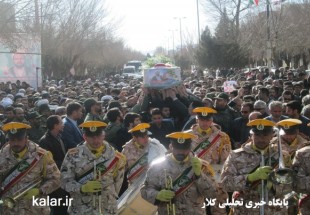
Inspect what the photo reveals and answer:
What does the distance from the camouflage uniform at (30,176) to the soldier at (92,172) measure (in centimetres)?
33

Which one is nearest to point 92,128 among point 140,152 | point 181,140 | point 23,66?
point 181,140

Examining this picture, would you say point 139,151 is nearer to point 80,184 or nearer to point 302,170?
point 80,184

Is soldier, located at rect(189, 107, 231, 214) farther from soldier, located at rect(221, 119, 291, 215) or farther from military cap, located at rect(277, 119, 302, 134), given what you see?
soldier, located at rect(221, 119, 291, 215)

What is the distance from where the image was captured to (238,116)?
453 inches

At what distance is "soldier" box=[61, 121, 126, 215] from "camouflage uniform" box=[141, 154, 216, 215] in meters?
0.54

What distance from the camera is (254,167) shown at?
19.2 feet

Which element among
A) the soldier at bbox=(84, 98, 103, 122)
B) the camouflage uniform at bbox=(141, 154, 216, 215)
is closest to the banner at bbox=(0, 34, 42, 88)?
the soldier at bbox=(84, 98, 103, 122)

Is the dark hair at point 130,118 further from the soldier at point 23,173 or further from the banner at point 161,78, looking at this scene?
the soldier at point 23,173

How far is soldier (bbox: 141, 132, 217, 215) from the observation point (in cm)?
588

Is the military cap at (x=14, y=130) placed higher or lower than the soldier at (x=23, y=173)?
higher

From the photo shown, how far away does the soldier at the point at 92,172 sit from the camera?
6.26 meters

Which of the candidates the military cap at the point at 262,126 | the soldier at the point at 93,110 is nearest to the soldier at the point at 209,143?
the military cap at the point at 262,126

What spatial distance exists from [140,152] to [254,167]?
2.31m

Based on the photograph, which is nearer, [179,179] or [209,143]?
[179,179]
